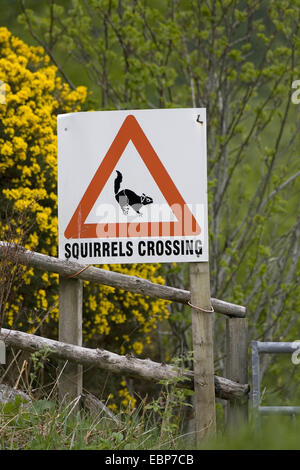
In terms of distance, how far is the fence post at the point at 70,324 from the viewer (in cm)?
462

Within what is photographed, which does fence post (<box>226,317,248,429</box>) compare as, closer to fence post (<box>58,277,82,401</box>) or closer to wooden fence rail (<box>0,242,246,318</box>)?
wooden fence rail (<box>0,242,246,318</box>)

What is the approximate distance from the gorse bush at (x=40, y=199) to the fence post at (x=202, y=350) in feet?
6.33

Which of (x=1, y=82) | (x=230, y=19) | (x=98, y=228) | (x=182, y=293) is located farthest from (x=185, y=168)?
(x=230, y=19)

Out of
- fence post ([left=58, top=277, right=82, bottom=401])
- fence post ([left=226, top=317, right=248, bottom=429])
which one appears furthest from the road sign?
fence post ([left=226, top=317, right=248, bottom=429])

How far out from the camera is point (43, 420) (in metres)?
3.91

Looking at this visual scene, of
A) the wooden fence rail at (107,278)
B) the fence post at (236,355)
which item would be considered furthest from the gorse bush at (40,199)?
the fence post at (236,355)

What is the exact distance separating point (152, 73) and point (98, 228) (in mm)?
3921

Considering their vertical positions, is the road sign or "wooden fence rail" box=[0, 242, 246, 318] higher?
the road sign

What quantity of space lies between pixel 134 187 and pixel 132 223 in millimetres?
193

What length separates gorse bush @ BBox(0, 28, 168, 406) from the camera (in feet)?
20.5

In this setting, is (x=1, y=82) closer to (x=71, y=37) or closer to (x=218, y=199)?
(x=71, y=37)

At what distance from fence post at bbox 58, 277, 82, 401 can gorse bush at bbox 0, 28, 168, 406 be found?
126 centimetres

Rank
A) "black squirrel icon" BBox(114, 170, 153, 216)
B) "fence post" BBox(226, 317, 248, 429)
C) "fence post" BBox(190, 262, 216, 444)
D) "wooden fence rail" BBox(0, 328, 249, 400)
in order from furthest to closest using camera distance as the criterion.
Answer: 1. "fence post" BBox(226, 317, 248, 429)
2. "wooden fence rail" BBox(0, 328, 249, 400)
3. "fence post" BBox(190, 262, 216, 444)
4. "black squirrel icon" BBox(114, 170, 153, 216)

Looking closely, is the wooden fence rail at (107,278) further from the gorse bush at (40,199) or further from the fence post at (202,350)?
the gorse bush at (40,199)
